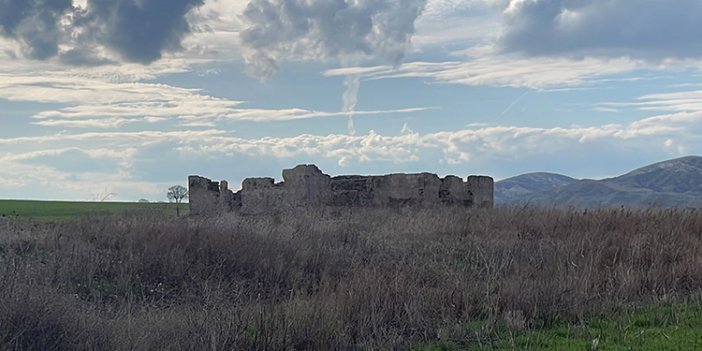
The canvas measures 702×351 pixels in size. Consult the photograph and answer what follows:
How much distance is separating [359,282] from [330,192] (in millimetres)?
12529

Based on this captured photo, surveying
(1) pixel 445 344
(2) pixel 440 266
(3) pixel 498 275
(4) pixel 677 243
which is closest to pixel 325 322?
(1) pixel 445 344

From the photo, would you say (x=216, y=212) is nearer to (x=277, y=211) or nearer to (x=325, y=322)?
(x=277, y=211)

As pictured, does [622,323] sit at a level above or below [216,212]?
below

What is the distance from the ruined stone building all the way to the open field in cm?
311

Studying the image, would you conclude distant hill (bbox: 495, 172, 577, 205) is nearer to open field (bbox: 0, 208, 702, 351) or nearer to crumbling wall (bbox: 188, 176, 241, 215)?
crumbling wall (bbox: 188, 176, 241, 215)

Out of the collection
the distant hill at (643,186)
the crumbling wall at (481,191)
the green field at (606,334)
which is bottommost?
the green field at (606,334)

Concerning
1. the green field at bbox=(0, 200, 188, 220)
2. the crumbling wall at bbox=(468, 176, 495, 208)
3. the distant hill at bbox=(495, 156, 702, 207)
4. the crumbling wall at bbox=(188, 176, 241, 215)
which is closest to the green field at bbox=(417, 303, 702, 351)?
the green field at bbox=(0, 200, 188, 220)

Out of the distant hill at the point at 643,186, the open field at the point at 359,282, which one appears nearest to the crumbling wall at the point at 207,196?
the open field at the point at 359,282

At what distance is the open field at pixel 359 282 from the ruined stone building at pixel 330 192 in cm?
311

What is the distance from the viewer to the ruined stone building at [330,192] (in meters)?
21.9

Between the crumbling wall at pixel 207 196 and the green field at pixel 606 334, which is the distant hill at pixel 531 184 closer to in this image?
the crumbling wall at pixel 207 196

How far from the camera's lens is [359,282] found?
412 inches

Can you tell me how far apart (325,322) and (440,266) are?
200 inches

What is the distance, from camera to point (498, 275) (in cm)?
1206
